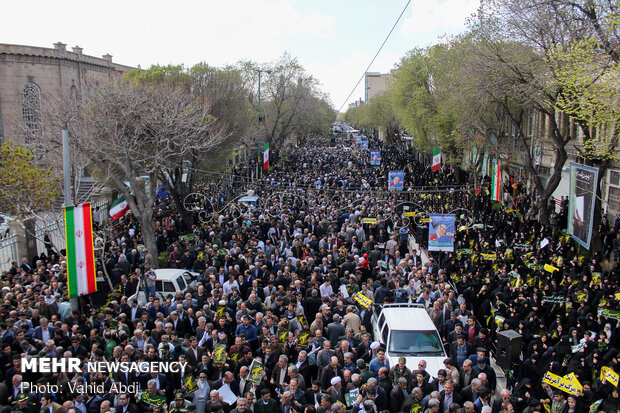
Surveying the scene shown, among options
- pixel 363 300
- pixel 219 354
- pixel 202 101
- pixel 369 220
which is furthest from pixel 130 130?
pixel 219 354

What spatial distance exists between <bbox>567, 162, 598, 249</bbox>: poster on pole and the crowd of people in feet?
2.45

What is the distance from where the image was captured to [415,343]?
921 centimetres

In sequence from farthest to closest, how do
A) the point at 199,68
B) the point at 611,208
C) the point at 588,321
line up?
the point at 199,68
the point at 611,208
the point at 588,321

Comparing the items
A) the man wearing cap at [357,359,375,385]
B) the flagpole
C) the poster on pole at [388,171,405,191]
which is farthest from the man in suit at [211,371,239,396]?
the poster on pole at [388,171,405,191]

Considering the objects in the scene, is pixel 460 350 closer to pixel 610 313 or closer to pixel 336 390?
pixel 336 390

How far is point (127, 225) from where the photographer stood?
20.2 metres

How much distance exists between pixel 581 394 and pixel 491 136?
21508 mm

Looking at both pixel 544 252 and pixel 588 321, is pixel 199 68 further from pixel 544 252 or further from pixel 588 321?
pixel 588 321

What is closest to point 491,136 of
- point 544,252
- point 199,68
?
point 544,252

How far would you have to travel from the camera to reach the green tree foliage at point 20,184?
50.8 ft

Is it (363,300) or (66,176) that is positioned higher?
(66,176)

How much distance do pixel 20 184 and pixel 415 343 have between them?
12.9 metres

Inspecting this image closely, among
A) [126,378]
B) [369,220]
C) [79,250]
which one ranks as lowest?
[126,378]

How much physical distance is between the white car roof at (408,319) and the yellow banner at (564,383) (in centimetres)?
229
